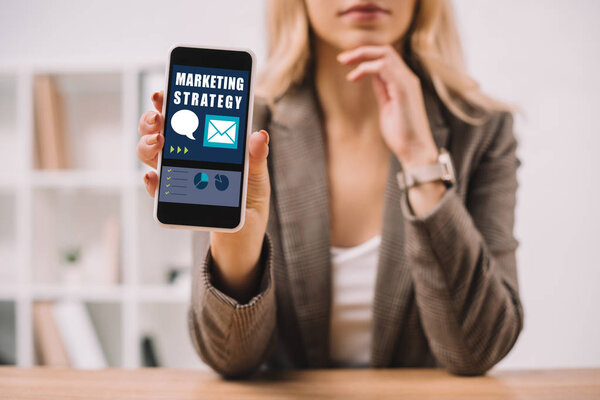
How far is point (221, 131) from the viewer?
1.60 ft

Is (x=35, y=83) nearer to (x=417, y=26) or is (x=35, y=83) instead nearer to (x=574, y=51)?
(x=417, y=26)

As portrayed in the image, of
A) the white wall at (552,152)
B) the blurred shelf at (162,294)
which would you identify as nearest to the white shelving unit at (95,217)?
the blurred shelf at (162,294)

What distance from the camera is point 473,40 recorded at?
216 centimetres

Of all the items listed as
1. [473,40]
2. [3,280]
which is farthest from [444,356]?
[3,280]

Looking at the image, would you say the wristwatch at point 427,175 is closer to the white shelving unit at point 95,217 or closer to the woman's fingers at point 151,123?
the woman's fingers at point 151,123

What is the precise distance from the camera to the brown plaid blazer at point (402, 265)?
2.17ft

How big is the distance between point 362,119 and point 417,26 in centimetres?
20

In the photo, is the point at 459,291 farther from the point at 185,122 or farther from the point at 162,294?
the point at 162,294

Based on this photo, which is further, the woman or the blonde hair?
the blonde hair

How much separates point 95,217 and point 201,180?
179cm

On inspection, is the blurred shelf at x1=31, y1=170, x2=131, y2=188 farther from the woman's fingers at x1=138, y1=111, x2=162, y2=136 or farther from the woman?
the woman's fingers at x1=138, y1=111, x2=162, y2=136

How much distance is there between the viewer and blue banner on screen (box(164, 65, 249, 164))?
48cm

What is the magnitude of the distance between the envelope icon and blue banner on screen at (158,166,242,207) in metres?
0.03

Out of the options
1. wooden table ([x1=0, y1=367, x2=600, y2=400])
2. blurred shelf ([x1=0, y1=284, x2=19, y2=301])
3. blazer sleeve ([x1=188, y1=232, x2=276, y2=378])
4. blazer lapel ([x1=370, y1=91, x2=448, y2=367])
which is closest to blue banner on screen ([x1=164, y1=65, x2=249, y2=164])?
blazer sleeve ([x1=188, y1=232, x2=276, y2=378])
